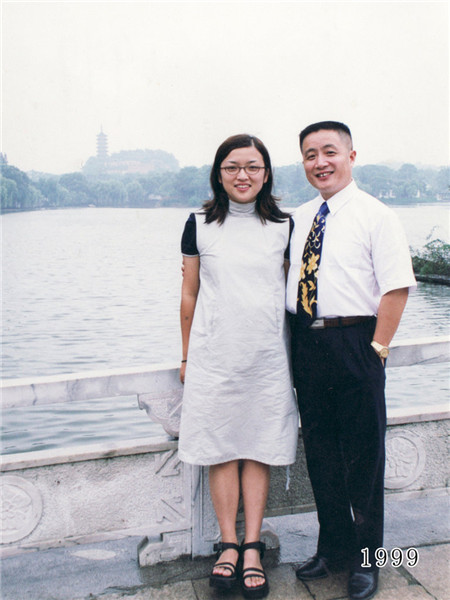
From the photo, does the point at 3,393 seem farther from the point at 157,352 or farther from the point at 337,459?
the point at 157,352

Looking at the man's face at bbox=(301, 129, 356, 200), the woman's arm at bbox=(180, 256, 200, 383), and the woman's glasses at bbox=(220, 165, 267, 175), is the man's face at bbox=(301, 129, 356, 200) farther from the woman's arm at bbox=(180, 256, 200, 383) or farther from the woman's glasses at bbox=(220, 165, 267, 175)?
the woman's arm at bbox=(180, 256, 200, 383)

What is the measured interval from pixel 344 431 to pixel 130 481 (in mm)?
720

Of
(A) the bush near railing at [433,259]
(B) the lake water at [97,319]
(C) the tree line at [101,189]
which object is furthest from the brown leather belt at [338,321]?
(C) the tree line at [101,189]

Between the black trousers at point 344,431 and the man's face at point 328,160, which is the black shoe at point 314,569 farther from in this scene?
the man's face at point 328,160

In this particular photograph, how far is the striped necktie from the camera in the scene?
1.93 metres

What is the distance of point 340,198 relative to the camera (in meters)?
1.99

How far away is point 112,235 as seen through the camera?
61.0 m

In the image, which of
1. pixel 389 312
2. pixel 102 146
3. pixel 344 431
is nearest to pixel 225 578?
pixel 344 431

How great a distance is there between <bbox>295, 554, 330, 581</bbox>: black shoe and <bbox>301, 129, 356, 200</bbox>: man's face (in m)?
1.17

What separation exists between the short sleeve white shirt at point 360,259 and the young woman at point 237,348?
0.55 feet

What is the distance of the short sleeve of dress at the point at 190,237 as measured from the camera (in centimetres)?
201

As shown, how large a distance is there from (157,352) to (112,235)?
4460cm

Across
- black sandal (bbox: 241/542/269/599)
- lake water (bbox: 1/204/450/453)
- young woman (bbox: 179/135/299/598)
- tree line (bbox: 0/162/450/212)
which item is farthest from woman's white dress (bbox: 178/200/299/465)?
tree line (bbox: 0/162/450/212)

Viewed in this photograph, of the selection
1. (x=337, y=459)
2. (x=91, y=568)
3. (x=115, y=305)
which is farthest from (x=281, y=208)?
(x=115, y=305)
